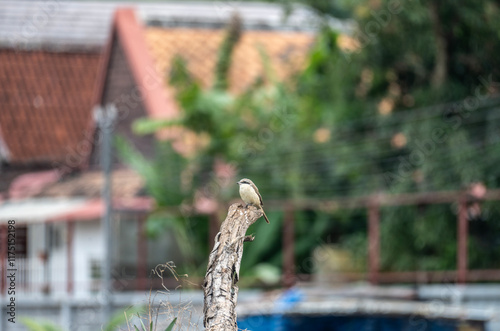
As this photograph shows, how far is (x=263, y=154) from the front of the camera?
19.6 meters

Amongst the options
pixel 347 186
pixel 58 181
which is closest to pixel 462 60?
pixel 347 186

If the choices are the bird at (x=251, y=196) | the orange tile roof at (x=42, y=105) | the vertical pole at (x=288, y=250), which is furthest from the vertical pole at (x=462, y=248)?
the orange tile roof at (x=42, y=105)

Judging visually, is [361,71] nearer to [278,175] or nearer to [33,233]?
[278,175]

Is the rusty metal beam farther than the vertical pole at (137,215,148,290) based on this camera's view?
No

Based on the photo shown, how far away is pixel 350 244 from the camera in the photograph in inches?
761

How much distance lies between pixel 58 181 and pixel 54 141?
4.62 feet

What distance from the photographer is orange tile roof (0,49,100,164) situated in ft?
73.7

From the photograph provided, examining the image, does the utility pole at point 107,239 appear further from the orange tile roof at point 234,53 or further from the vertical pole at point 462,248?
the orange tile roof at point 234,53

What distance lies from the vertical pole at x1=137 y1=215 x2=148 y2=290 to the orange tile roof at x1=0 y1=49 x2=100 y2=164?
3633mm

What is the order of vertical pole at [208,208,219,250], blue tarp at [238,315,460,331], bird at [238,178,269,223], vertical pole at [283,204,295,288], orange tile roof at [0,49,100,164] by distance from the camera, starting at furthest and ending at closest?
1. orange tile roof at [0,49,100,164]
2. vertical pole at [208,208,219,250]
3. vertical pole at [283,204,295,288]
4. blue tarp at [238,315,460,331]
5. bird at [238,178,269,223]

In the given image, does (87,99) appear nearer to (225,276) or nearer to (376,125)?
(376,125)

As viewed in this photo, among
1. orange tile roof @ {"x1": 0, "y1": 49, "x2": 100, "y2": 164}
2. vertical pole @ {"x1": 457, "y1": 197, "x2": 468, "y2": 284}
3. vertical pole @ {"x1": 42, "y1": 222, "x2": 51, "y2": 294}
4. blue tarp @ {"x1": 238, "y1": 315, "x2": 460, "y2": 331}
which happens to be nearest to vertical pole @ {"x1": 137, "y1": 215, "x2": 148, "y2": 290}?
vertical pole @ {"x1": 42, "y1": 222, "x2": 51, "y2": 294}

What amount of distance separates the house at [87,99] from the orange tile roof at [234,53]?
0.03 m

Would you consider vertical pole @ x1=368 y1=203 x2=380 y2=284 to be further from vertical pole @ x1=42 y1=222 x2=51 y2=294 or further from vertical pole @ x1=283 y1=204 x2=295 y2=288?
vertical pole @ x1=42 y1=222 x2=51 y2=294
